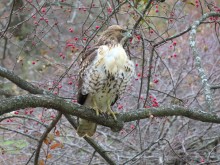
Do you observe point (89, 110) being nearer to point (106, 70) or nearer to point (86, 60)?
point (106, 70)

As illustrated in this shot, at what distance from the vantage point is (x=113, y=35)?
171 inches

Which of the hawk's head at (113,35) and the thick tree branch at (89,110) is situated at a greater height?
the hawk's head at (113,35)

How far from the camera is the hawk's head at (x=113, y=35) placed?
432 centimetres

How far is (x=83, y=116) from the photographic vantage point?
363 cm

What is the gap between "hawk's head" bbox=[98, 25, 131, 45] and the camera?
432 cm

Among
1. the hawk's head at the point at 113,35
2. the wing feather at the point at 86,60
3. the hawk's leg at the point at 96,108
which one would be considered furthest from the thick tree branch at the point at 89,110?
the hawk's head at the point at 113,35

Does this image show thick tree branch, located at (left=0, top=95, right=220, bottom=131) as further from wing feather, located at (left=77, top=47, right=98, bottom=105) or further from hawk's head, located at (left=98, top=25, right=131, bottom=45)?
hawk's head, located at (left=98, top=25, right=131, bottom=45)

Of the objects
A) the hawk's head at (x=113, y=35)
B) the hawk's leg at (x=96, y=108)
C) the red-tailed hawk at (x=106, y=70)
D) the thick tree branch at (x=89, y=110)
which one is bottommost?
the thick tree branch at (x=89, y=110)

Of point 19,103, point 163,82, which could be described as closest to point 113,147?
point 163,82

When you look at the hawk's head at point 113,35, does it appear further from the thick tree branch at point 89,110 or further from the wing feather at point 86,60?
the thick tree branch at point 89,110

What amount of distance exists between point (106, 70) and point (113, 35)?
41 cm

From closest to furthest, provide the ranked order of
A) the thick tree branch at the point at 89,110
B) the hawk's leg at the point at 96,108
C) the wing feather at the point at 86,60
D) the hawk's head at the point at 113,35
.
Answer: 1. the thick tree branch at the point at 89,110
2. the hawk's leg at the point at 96,108
3. the wing feather at the point at 86,60
4. the hawk's head at the point at 113,35

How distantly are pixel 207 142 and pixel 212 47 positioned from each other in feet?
5.54

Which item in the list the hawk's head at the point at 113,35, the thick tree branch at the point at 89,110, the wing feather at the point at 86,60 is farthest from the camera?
the hawk's head at the point at 113,35
